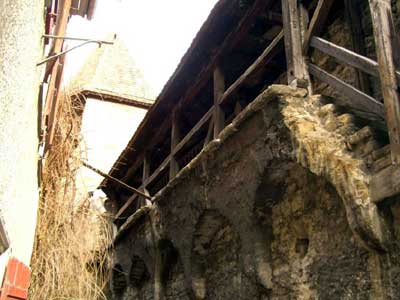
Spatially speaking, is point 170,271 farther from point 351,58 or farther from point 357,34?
point 351,58

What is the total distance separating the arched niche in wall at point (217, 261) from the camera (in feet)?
19.7

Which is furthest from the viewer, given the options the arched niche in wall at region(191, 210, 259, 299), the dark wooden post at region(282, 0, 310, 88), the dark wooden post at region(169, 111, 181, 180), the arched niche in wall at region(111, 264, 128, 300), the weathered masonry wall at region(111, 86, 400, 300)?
the arched niche in wall at region(111, 264, 128, 300)

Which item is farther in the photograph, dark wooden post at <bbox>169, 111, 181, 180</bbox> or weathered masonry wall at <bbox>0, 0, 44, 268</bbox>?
dark wooden post at <bbox>169, 111, 181, 180</bbox>

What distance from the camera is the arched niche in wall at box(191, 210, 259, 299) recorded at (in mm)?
6019

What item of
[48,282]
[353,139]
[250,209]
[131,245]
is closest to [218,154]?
[250,209]

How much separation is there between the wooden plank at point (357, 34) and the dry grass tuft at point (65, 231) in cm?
389

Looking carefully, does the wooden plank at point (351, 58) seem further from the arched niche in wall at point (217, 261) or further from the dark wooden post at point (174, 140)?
the dark wooden post at point (174, 140)

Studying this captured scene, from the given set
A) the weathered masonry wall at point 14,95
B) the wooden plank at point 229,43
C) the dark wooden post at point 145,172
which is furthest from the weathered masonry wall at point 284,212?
the weathered masonry wall at point 14,95

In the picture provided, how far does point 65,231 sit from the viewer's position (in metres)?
6.48

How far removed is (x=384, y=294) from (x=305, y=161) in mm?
1307

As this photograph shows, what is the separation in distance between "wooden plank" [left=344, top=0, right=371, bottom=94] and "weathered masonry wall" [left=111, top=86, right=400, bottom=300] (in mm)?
634

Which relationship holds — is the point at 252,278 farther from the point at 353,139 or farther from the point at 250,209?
the point at 353,139

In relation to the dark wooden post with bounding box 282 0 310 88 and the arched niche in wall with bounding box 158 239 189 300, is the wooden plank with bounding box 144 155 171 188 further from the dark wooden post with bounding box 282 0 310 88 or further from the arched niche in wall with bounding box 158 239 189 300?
the dark wooden post with bounding box 282 0 310 88

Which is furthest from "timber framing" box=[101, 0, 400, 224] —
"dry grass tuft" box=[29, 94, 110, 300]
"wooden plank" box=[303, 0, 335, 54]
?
"dry grass tuft" box=[29, 94, 110, 300]
